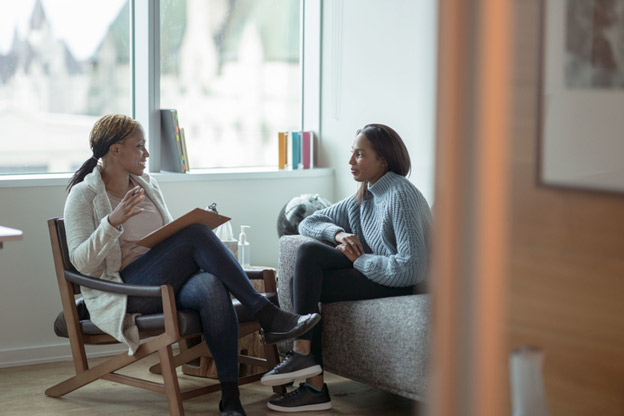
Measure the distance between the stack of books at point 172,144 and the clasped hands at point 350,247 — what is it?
3.58 feet

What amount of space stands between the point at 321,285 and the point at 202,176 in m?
1.11

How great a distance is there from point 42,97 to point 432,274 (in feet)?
10.7

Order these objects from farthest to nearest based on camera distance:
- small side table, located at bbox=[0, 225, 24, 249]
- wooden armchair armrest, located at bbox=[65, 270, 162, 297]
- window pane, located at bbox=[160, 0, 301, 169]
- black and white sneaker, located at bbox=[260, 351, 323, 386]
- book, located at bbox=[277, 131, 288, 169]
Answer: book, located at bbox=[277, 131, 288, 169] < window pane, located at bbox=[160, 0, 301, 169] < black and white sneaker, located at bbox=[260, 351, 323, 386] < wooden armchair armrest, located at bbox=[65, 270, 162, 297] < small side table, located at bbox=[0, 225, 24, 249]

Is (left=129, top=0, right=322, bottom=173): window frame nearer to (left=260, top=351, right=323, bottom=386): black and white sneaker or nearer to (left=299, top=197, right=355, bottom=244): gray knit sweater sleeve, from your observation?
(left=299, top=197, right=355, bottom=244): gray knit sweater sleeve

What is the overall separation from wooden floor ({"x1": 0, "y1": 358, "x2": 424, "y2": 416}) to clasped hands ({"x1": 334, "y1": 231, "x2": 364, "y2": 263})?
547 millimetres

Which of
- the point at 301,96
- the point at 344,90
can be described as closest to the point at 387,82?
the point at 344,90

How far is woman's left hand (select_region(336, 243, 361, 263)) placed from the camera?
9.82 ft

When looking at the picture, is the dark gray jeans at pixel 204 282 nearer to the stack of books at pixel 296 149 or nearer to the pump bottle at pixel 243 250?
the pump bottle at pixel 243 250

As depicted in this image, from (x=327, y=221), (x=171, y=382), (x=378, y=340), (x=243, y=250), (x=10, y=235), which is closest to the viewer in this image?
(x=10, y=235)

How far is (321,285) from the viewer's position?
115 inches

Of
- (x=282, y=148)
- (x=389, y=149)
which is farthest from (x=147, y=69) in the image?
(x=389, y=149)

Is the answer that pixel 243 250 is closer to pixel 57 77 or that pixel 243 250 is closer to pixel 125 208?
pixel 125 208

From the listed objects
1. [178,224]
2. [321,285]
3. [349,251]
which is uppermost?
[178,224]

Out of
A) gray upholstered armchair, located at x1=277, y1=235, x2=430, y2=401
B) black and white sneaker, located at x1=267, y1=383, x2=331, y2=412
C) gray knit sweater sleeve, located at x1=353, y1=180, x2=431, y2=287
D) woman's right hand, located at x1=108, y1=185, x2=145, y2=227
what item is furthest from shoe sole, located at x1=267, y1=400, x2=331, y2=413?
woman's right hand, located at x1=108, y1=185, x2=145, y2=227
